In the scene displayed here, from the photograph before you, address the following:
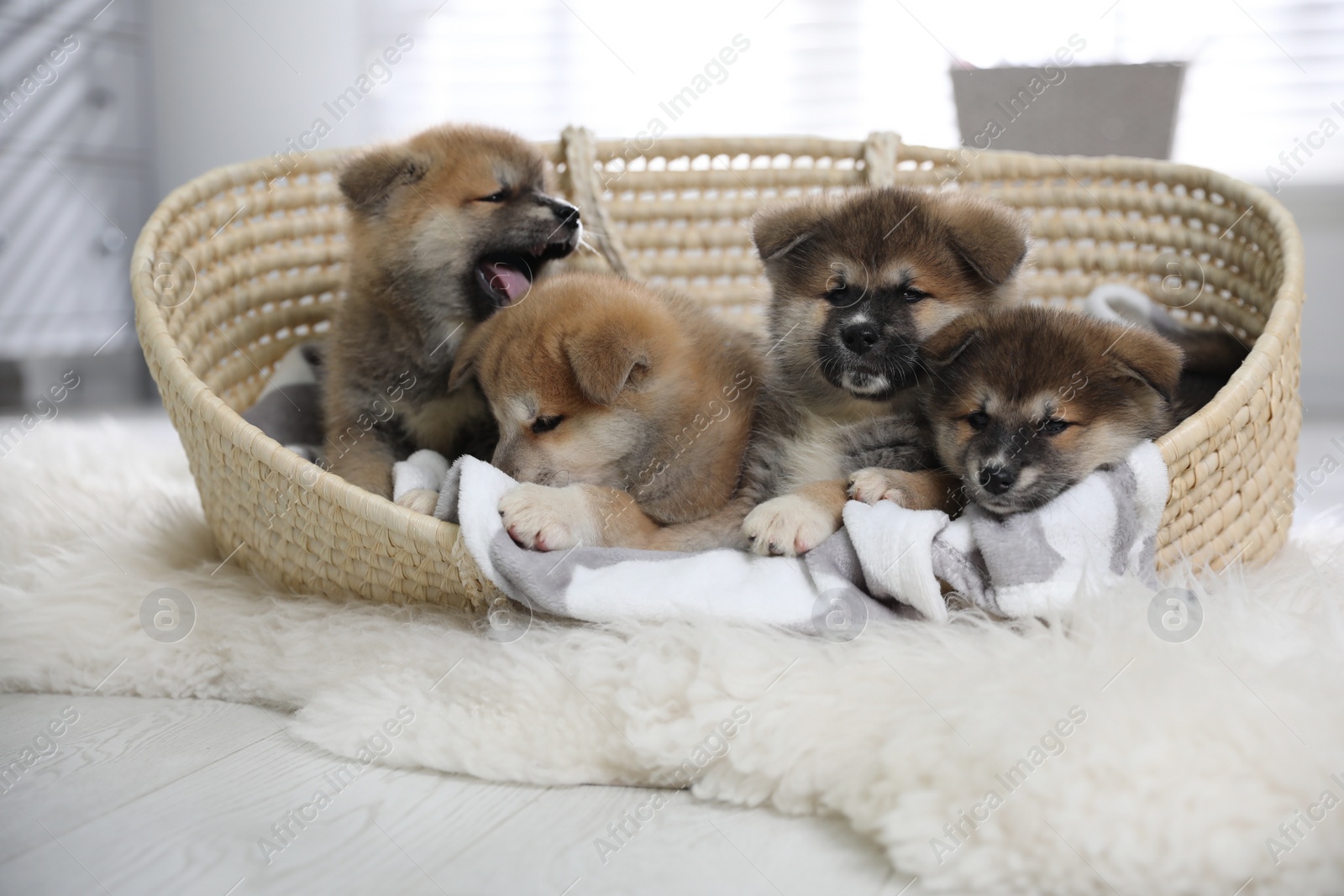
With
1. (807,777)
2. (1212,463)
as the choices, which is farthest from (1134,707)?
(1212,463)

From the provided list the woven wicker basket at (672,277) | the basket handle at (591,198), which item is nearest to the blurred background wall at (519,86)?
the woven wicker basket at (672,277)

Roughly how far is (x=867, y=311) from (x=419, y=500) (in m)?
0.81

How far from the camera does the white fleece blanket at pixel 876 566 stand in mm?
1399

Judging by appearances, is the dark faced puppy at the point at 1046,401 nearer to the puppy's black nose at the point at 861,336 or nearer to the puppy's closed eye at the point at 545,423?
the puppy's black nose at the point at 861,336

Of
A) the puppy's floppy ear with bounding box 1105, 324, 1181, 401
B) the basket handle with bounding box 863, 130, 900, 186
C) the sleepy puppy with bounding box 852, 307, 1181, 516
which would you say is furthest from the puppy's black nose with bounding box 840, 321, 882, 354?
the basket handle with bounding box 863, 130, 900, 186

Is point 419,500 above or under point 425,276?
under

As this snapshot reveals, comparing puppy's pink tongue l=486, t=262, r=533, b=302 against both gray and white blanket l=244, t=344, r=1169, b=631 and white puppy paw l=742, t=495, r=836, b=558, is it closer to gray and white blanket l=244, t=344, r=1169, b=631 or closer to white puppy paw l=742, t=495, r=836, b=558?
gray and white blanket l=244, t=344, r=1169, b=631

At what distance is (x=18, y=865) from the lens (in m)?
1.17

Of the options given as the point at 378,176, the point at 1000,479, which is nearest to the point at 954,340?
the point at 1000,479

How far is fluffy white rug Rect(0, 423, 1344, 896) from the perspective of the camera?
1070 millimetres

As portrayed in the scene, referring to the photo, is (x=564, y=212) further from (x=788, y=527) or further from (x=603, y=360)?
(x=788, y=527)

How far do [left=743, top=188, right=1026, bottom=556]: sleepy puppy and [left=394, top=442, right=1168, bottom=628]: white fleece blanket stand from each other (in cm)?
12

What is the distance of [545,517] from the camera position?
147cm

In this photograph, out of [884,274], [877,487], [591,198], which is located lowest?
[877,487]
